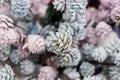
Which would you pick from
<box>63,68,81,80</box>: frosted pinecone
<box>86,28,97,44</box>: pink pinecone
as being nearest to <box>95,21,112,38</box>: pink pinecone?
<box>86,28,97,44</box>: pink pinecone

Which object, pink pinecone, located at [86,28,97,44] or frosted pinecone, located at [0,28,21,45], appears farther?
pink pinecone, located at [86,28,97,44]

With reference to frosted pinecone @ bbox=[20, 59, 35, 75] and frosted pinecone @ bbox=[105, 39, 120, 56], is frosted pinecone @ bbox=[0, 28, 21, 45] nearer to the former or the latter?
frosted pinecone @ bbox=[20, 59, 35, 75]

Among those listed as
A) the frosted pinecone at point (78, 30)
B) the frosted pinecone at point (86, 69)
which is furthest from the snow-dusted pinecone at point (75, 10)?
the frosted pinecone at point (86, 69)

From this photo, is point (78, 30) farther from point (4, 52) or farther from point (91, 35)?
point (4, 52)

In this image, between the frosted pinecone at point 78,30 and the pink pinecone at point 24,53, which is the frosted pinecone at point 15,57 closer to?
the pink pinecone at point 24,53

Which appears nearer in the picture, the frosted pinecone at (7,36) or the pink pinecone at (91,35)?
the frosted pinecone at (7,36)

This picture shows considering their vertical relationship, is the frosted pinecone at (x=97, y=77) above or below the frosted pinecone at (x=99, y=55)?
below
